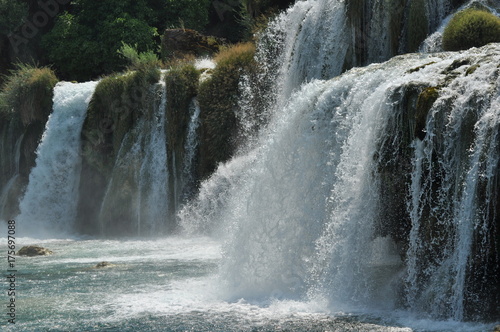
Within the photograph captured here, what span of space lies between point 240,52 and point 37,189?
241 inches

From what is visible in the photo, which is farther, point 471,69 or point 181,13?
point 181,13

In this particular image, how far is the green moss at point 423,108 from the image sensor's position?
8790 mm

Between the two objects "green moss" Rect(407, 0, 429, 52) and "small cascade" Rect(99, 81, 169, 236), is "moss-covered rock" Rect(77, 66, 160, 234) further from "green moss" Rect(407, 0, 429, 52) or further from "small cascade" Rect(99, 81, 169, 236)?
"green moss" Rect(407, 0, 429, 52)

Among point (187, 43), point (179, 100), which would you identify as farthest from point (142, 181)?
point (187, 43)

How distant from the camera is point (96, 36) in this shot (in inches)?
1041

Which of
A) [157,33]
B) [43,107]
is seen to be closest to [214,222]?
[43,107]

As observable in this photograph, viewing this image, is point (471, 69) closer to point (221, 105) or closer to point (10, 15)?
point (221, 105)

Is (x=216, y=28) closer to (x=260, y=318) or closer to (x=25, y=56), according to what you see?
(x=25, y=56)

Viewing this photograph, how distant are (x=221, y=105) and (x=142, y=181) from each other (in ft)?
8.36

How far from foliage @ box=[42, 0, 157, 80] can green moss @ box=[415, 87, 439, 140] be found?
56.2 ft

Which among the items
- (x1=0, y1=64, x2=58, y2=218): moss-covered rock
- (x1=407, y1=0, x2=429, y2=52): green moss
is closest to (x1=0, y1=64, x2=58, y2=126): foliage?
(x1=0, y1=64, x2=58, y2=218): moss-covered rock

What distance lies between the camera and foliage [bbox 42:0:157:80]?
25.4 m

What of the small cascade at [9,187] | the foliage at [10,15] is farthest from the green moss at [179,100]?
the foliage at [10,15]

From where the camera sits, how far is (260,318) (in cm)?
855
